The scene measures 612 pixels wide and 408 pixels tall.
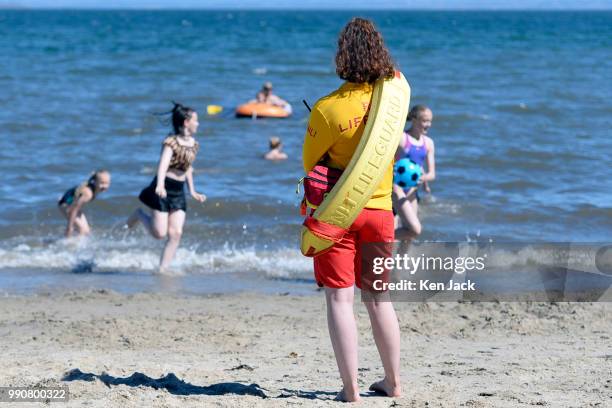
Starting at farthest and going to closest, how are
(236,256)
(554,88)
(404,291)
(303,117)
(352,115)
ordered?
(554,88) < (303,117) < (236,256) < (404,291) < (352,115)

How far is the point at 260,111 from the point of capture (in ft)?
64.7

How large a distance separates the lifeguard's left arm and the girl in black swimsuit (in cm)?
411

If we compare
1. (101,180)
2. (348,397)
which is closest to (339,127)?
(348,397)

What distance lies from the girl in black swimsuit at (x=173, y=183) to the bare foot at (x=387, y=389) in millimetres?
4065

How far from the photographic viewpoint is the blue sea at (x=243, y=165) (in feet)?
31.3

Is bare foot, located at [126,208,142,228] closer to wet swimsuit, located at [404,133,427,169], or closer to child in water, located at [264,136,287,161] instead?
wet swimsuit, located at [404,133,427,169]

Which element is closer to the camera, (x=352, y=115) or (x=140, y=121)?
(x=352, y=115)

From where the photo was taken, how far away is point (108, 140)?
649 inches

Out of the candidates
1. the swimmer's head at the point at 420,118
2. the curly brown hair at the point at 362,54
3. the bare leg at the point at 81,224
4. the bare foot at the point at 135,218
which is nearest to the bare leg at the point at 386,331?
the curly brown hair at the point at 362,54

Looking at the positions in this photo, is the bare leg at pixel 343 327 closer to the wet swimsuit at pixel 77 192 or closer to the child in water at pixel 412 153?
the child in water at pixel 412 153

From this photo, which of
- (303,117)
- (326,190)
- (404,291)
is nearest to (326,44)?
(303,117)

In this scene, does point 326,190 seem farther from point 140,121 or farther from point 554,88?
point 554,88

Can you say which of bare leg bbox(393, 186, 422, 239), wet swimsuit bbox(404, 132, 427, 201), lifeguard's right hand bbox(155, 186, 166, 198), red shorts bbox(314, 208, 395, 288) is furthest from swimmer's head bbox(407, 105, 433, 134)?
red shorts bbox(314, 208, 395, 288)

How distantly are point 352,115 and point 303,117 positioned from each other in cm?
1644
